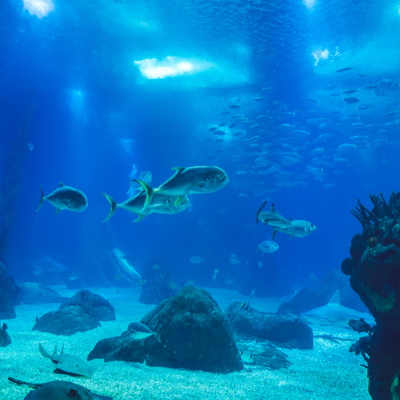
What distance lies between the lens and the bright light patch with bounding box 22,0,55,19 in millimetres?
12844

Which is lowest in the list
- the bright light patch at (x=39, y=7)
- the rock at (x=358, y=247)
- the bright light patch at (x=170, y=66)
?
the rock at (x=358, y=247)

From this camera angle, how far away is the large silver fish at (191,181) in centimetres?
320

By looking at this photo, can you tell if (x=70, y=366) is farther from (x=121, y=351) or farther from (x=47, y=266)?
(x=47, y=266)

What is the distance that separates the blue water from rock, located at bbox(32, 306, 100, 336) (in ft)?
41.8

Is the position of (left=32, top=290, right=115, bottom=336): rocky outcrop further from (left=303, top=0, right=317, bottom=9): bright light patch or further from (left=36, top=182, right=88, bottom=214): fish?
(left=303, top=0, right=317, bottom=9): bright light patch

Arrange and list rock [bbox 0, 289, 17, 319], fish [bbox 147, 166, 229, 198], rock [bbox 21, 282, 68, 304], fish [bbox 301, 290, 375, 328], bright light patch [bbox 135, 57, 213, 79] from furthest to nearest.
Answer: bright light patch [bbox 135, 57, 213, 79] < rock [bbox 21, 282, 68, 304] < fish [bbox 301, 290, 375, 328] < rock [bbox 0, 289, 17, 319] < fish [bbox 147, 166, 229, 198]

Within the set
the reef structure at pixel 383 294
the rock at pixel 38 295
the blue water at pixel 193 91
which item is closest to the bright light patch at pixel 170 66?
the blue water at pixel 193 91

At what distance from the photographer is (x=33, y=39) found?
15.7m

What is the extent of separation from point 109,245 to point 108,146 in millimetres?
11826

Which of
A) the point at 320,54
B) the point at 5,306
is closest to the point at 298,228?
the point at 5,306

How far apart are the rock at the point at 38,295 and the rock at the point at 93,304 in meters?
5.41

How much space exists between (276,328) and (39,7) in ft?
57.8

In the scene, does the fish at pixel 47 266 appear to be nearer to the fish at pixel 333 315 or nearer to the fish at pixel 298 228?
the fish at pixel 333 315

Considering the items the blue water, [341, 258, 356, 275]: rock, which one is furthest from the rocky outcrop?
the blue water
